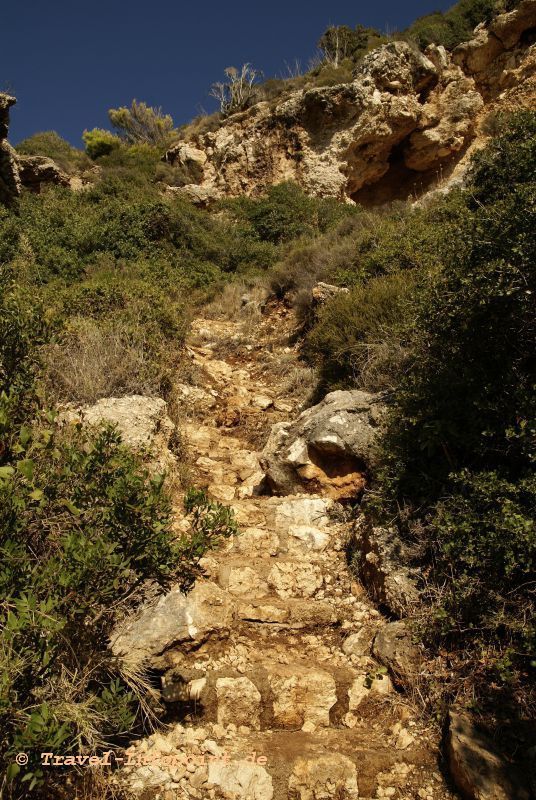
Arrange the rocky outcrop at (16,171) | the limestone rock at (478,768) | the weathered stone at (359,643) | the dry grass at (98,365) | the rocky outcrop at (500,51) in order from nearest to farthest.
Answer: the limestone rock at (478,768) < the weathered stone at (359,643) < the dry grass at (98,365) < the rocky outcrop at (16,171) < the rocky outcrop at (500,51)

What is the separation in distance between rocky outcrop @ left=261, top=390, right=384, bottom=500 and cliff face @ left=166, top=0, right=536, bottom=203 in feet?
41.0


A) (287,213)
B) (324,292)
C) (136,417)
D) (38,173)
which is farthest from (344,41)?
(136,417)

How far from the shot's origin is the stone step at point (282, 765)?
90.4 inches

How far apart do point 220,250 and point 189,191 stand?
5.39m

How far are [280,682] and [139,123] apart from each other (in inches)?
1040

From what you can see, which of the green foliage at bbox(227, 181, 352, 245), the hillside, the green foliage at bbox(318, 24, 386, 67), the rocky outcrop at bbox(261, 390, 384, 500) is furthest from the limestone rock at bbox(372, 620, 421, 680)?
the green foliage at bbox(318, 24, 386, 67)

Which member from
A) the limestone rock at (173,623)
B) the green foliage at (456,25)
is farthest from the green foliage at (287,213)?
the limestone rock at (173,623)

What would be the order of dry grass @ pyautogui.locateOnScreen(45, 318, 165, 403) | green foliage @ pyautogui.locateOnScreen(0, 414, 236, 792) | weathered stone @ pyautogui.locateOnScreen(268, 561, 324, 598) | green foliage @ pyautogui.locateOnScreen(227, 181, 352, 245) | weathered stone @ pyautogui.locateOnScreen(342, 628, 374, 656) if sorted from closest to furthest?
green foliage @ pyautogui.locateOnScreen(0, 414, 236, 792), weathered stone @ pyautogui.locateOnScreen(342, 628, 374, 656), weathered stone @ pyautogui.locateOnScreen(268, 561, 324, 598), dry grass @ pyautogui.locateOnScreen(45, 318, 165, 403), green foliage @ pyautogui.locateOnScreen(227, 181, 352, 245)

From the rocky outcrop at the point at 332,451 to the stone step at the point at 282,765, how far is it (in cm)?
208

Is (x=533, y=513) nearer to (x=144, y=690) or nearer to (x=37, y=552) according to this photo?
(x=144, y=690)

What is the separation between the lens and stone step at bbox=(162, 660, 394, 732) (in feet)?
8.91

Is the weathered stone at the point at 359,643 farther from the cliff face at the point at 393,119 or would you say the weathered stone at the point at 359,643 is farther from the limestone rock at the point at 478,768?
the cliff face at the point at 393,119

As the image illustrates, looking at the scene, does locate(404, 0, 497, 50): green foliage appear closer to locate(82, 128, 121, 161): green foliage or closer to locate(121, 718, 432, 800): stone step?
locate(82, 128, 121, 161): green foliage

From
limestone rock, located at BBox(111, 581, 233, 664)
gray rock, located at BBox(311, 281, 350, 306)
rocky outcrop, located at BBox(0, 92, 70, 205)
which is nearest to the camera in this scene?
limestone rock, located at BBox(111, 581, 233, 664)
